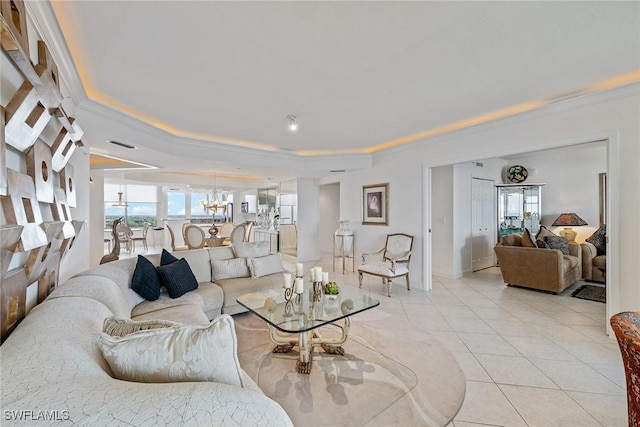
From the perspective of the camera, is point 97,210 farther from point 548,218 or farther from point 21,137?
point 548,218

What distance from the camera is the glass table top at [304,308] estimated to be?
81.0 inches

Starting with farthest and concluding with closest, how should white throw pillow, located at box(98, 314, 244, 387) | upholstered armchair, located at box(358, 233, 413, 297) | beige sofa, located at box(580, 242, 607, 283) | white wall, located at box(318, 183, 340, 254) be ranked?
white wall, located at box(318, 183, 340, 254)
beige sofa, located at box(580, 242, 607, 283)
upholstered armchair, located at box(358, 233, 413, 297)
white throw pillow, located at box(98, 314, 244, 387)

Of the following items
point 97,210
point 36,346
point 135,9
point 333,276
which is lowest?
point 333,276

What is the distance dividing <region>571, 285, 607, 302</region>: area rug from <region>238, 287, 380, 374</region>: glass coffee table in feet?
12.1

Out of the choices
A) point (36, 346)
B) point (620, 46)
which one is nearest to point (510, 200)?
point (620, 46)

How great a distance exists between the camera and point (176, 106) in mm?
3043

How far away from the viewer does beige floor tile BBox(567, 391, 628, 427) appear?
162 cm

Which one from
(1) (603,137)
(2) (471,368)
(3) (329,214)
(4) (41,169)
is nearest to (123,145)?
(4) (41,169)

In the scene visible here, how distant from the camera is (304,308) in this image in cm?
238

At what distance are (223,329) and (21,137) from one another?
1384 millimetres

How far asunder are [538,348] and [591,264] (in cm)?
353

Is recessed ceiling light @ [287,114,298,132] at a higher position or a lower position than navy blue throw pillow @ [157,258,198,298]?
higher

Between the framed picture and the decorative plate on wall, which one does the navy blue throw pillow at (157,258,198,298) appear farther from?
the decorative plate on wall

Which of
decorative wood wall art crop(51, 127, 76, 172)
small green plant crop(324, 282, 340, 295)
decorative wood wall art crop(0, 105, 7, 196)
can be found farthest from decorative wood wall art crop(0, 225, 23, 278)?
small green plant crop(324, 282, 340, 295)
